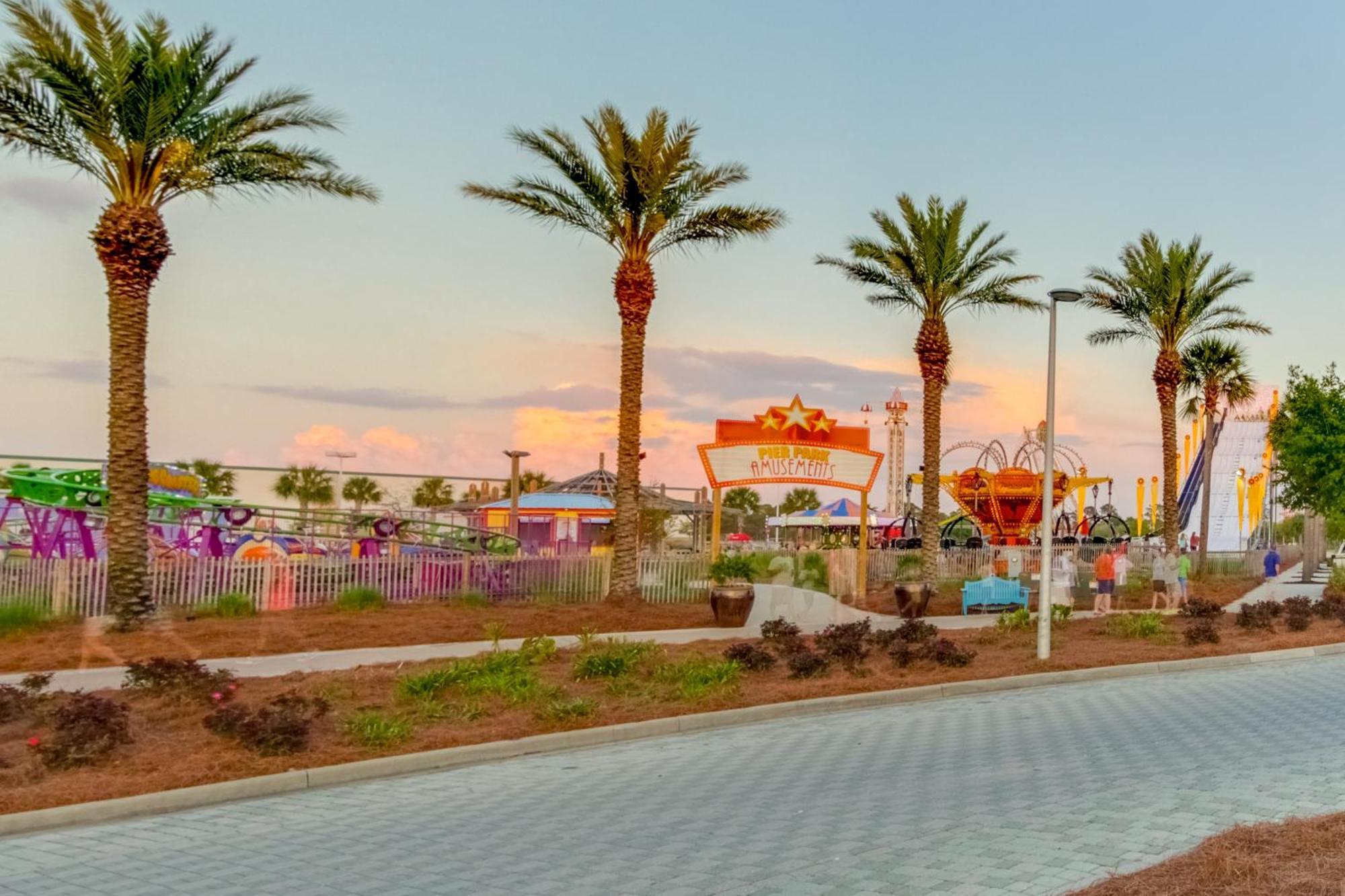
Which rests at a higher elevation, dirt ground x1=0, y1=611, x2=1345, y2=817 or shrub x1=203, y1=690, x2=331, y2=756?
shrub x1=203, y1=690, x2=331, y2=756

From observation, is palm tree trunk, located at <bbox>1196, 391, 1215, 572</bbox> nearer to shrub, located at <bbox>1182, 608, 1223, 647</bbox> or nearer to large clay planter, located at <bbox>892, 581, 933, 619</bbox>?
large clay planter, located at <bbox>892, 581, 933, 619</bbox>

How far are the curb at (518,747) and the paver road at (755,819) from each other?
0.61ft

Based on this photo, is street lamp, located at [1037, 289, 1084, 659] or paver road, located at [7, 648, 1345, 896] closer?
paver road, located at [7, 648, 1345, 896]

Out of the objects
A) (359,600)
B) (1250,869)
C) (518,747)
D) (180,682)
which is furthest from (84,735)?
(359,600)

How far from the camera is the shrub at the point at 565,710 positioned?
1188 centimetres

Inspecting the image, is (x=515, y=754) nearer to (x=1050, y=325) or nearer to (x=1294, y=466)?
(x=1050, y=325)

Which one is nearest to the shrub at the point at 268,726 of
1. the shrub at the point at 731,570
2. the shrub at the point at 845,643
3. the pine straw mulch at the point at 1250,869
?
the pine straw mulch at the point at 1250,869

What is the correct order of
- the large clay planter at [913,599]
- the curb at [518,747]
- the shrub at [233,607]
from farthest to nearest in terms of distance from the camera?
1. the large clay planter at [913,599]
2. the shrub at [233,607]
3. the curb at [518,747]

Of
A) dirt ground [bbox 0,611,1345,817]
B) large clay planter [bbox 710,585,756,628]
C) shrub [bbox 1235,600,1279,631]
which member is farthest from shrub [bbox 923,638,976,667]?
shrub [bbox 1235,600,1279,631]

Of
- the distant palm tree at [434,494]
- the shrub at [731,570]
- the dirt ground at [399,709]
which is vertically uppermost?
the distant palm tree at [434,494]

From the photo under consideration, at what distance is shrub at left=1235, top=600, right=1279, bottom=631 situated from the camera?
73.9ft

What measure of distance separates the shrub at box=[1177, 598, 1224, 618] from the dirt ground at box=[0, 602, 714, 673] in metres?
9.28

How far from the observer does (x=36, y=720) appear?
10898mm

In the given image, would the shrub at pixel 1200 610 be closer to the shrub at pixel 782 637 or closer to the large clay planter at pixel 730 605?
the large clay planter at pixel 730 605
